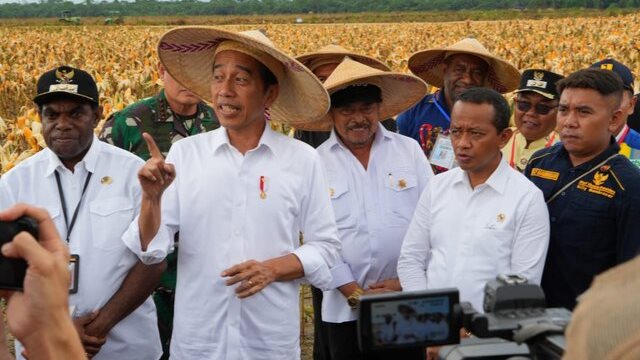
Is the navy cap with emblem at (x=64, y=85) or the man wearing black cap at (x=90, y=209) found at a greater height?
the navy cap with emblem at (x=64, y=85)

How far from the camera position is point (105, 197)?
10.5ft

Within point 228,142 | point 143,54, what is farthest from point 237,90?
point 143,54

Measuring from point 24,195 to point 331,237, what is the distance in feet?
4.13

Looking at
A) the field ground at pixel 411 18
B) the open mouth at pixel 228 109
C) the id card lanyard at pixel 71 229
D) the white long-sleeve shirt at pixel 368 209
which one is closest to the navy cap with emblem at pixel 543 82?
the white long-sleeve shirt at pixel 368 209

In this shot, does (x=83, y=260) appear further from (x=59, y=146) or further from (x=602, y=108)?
(x=602, y=108)

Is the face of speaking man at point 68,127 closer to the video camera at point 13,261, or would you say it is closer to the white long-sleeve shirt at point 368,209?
the white long-sleeve shirt at point 368,209

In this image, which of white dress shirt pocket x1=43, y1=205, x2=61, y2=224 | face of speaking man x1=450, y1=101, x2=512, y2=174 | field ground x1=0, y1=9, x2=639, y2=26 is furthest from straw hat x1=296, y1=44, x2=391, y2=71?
field ground x1=0, y1=9, x2=639, y2=26

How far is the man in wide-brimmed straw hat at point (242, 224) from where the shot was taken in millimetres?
2945

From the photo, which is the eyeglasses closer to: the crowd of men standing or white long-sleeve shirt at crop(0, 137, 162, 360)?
the crowd of men standing

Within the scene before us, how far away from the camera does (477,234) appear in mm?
3100

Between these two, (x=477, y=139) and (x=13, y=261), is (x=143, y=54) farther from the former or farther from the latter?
(x=13, y=261)

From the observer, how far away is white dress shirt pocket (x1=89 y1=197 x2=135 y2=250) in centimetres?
313

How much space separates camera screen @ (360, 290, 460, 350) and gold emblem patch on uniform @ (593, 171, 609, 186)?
1.74 metres

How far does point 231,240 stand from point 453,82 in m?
2.14
